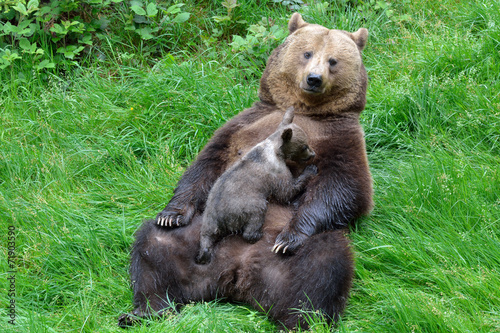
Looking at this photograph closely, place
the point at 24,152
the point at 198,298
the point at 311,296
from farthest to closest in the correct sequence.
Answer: the point at 24,152 < the point at 198,298 < the point at 311,296

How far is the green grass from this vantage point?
427 cm

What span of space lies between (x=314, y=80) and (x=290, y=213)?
1.10 m

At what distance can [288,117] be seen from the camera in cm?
490

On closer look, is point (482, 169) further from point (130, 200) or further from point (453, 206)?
point (130, 200)

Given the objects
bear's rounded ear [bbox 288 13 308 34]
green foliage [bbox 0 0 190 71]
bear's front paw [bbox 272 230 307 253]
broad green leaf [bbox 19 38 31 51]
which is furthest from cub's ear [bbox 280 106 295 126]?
broad green leaf [bbox 19 38 31 51]

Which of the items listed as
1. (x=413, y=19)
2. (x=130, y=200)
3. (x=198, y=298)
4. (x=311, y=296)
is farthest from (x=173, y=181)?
(x=413, y=19)

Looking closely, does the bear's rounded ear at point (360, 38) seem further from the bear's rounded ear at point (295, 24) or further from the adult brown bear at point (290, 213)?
the bear's rounded ear at point (295, 24)

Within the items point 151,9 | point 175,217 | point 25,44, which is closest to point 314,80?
point 175,217

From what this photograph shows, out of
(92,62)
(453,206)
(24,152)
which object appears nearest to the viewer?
(453,206)

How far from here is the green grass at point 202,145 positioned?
4.27 m

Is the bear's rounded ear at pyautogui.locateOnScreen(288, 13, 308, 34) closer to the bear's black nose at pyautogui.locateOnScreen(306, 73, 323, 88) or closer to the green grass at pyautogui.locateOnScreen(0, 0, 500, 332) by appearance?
the bear's black nose at pyautogui.locateOnScreen(306, 73, 323, 88)

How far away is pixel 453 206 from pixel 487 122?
1290 millimetres

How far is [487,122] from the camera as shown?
18.9ft

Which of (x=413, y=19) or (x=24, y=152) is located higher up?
(x=413, y=19)
